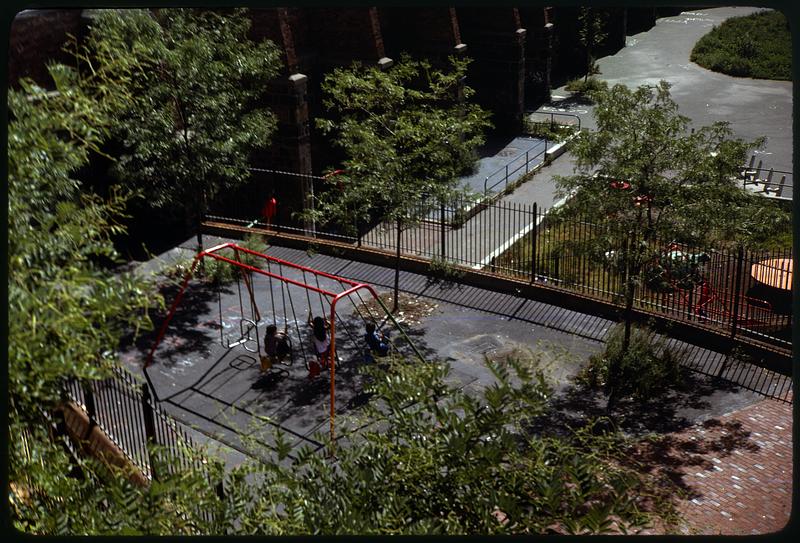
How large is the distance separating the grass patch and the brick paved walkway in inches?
1015

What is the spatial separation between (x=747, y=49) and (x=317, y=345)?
98.3 feet

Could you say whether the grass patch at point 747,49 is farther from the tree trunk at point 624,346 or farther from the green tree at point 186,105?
the green tree at point 186,105

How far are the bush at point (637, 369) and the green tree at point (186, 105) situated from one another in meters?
7.73

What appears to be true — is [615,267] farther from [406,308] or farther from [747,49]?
[747,49]

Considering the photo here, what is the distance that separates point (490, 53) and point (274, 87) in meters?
10.5

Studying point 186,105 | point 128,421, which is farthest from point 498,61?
point 128,421

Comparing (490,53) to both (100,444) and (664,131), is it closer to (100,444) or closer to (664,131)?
(664,131)

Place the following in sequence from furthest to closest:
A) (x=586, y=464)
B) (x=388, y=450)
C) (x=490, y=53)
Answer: (x=490, y=53) → (x=388, y=450) → (x=586, y=464)

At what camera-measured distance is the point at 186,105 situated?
58.7ft

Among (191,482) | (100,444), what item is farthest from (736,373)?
(191,482)

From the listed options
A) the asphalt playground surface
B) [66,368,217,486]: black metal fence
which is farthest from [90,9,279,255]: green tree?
[66,368,217,486]: black metal fence

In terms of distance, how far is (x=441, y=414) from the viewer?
248 inches

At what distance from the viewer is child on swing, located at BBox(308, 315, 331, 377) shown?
1489 cm

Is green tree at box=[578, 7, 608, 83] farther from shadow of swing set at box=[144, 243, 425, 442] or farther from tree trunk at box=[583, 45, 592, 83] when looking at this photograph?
shadow of swing set at box=[144, 243, 425, 442]
